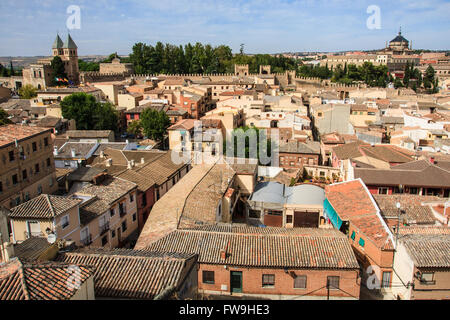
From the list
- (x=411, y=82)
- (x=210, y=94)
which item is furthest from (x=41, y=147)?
(x=411, y=82)

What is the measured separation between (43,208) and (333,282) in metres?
9.37

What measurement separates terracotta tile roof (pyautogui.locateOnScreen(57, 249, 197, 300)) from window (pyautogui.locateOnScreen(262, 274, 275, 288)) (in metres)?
2.86

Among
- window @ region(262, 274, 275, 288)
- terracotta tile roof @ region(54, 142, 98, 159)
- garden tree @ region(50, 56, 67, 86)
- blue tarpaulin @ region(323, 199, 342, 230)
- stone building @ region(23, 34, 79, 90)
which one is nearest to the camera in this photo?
window @ region(262, 274, 275, 288)

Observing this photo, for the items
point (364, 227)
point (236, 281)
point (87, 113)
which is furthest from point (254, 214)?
point (87, 113)

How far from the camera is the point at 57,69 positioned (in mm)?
52250

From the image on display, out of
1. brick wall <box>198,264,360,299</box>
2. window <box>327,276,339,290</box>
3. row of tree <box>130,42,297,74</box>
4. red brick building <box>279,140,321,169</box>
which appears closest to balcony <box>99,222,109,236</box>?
brick wall <box>198,264,360,299</box>

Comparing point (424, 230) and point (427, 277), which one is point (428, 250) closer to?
point (427, 277)

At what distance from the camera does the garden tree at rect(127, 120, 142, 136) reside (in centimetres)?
3513

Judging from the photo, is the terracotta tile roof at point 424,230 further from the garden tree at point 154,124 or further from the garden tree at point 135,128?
the garden tree at point 135,128

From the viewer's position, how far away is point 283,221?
1833 centimetres

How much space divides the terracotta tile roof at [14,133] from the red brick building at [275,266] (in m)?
8.94

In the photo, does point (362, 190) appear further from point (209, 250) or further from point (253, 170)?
point (209, 250)

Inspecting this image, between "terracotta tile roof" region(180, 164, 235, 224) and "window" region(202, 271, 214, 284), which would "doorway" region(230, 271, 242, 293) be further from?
"terracotta tile roof" region(180, 164, 235, 224)

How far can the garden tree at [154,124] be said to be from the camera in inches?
1261
